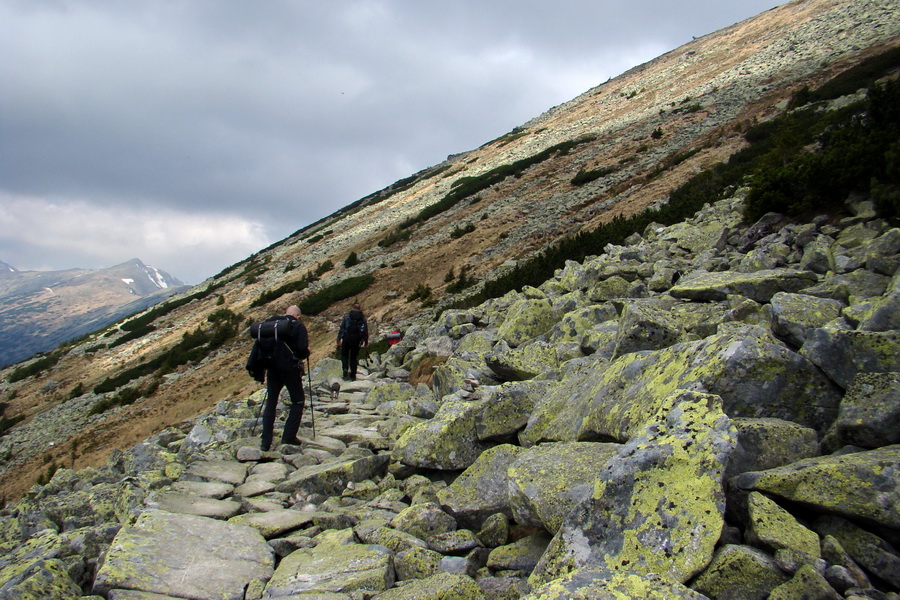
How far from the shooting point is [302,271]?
3775 centimetres

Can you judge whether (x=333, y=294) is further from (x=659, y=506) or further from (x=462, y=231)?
(x=659, y=506)

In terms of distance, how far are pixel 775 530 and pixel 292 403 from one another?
7032 millimetres

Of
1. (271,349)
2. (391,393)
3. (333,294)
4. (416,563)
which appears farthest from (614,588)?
(333,294)

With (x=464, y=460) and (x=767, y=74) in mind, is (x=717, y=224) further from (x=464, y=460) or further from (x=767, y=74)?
(x=767, y=74)

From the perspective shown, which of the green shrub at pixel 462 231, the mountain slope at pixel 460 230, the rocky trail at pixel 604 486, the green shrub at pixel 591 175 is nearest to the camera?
the rocky trail at pixel 604 486

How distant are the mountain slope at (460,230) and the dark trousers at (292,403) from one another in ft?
39.2

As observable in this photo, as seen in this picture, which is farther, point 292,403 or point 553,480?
point 292,403

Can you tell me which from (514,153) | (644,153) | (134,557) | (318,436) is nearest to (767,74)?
(644,153)

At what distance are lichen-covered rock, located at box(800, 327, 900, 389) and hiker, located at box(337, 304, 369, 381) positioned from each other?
34.9ft

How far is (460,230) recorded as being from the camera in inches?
1252

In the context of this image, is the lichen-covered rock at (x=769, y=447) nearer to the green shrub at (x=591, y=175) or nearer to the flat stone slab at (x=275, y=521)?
the flat stone slab at (x=275, y=521)

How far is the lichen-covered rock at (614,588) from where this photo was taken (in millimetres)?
2287

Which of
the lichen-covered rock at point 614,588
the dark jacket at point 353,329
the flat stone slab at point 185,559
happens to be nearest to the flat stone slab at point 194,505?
the flat stone slab at point 185,559

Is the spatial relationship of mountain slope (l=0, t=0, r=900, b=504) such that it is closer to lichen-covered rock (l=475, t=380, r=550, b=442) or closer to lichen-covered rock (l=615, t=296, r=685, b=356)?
lichen-covered rock (l=475, t=380, r=550, b=442)
